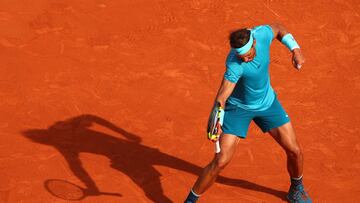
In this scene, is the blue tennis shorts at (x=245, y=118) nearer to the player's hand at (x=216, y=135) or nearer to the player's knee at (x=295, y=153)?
the player's knee at (x=295, y=153)

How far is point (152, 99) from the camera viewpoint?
9945 millimetres

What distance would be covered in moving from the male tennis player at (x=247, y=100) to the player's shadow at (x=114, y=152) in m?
0.84

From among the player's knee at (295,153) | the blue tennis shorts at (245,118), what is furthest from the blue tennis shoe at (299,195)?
the blue tennis shorts at (245,118)

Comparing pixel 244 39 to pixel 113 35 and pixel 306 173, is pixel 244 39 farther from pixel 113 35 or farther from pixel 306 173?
pixel 113 35

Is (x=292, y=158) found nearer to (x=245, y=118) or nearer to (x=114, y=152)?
(x=245, y=118)

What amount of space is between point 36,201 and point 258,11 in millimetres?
5682

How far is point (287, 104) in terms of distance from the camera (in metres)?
9.91

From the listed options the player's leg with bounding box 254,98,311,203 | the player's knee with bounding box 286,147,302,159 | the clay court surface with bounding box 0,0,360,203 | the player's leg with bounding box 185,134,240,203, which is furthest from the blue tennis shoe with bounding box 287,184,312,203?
the player's leg with bounding box 185,134,240,203

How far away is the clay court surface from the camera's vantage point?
8430 mm

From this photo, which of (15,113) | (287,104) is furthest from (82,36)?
(287,104)

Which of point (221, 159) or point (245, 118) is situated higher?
point (245, 118)

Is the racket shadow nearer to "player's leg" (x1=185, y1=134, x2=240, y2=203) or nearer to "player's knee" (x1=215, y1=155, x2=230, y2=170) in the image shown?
"player's leg" (x1=185, y1=134, x2=240, y2=203)

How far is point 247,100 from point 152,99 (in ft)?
9.08

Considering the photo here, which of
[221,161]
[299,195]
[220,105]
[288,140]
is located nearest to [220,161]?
[221,161]
